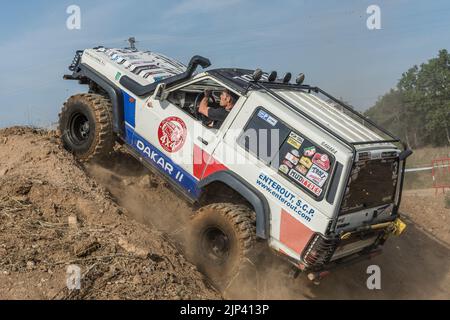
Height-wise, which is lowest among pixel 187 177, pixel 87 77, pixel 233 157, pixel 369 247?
pixel 369 247

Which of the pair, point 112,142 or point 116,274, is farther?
point 112,142

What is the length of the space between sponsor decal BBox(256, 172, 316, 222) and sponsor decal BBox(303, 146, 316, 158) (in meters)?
0.42

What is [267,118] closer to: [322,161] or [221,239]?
[322,161]

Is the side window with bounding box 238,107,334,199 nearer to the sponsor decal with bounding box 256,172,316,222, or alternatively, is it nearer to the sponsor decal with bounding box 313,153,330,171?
the sponsor decal with bounding box 313,153,330,171

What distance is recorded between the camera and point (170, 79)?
6059 mm

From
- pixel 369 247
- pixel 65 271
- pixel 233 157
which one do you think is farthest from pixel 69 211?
pixel 369 247

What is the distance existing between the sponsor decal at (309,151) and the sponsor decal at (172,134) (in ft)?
5.35

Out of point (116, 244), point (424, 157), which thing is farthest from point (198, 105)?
point (424, 157)

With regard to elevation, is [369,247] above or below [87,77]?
below

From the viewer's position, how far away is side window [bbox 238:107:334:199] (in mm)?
4734

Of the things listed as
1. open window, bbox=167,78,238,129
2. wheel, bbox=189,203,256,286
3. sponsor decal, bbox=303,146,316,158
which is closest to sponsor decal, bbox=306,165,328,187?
sponsor decal, bbox=303,146,316,158

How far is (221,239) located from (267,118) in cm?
148
